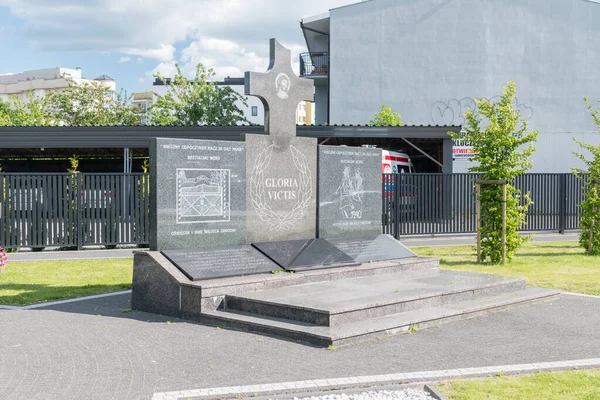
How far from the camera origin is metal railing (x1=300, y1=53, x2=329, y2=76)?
40.2 meters

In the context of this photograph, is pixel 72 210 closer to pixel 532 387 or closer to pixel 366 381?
pixel 366 381

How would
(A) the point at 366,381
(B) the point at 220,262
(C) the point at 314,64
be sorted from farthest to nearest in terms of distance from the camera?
(C) the point at 314,64, (B) the point at 220,262, (A) the point at 366,381

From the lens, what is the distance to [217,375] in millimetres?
6242

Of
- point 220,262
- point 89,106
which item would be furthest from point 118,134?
point 89,106

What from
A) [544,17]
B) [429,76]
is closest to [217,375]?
[429,76]

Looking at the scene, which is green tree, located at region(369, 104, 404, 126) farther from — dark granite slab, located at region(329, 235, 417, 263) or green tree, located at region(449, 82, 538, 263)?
dark granite slab, located at region(329, 235, 417, 263)

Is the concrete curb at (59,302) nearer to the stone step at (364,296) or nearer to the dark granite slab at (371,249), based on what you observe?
the stone step at (364,296)

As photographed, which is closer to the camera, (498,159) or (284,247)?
(284,247)

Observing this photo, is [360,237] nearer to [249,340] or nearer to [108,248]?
[249,340]

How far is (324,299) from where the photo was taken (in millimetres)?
8648

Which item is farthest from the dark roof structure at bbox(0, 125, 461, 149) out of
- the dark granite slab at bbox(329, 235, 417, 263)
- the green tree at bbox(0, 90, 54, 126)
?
the green tree at bbox(0, 90, 54, 126)

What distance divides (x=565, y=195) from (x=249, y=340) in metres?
18.1

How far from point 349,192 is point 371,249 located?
119 cm

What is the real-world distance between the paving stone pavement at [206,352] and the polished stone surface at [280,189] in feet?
8.76
